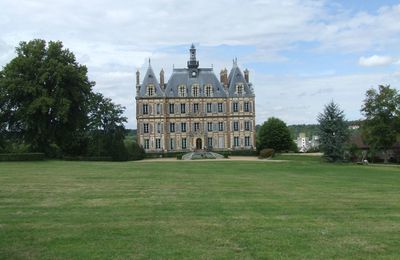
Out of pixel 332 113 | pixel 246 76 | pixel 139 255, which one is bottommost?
pixel 139 255

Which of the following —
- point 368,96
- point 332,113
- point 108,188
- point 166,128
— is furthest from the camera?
point 166,128

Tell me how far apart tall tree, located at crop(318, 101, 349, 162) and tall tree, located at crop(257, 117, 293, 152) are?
39791mm

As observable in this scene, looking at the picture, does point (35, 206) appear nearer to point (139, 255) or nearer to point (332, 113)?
point (139, 255)

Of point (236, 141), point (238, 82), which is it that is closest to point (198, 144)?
point (236, 141)

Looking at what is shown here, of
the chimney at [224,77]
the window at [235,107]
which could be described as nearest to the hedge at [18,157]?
the window at [235,107]

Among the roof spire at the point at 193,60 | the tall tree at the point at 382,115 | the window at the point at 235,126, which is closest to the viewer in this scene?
the tall tree at the point at 382,115

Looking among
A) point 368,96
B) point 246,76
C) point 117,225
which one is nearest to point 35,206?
point 117,225

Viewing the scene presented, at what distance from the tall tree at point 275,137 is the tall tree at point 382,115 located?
34651 mm

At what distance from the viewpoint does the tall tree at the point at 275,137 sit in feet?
310

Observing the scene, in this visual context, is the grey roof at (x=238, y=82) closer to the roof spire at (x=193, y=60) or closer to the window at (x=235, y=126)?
the window at (x=235, y=126)

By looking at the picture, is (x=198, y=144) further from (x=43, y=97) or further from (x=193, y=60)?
(x=43, y=97)

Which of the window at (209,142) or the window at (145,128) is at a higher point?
the window at (145,128)

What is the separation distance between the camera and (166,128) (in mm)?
94062

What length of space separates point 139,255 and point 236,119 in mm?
87012
